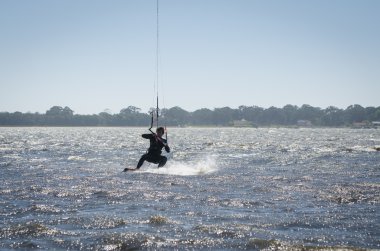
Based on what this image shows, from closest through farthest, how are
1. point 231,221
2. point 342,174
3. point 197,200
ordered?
point 231,221 → point 197,200 → point 342,174

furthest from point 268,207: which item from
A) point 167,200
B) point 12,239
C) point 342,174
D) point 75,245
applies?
point 342,174

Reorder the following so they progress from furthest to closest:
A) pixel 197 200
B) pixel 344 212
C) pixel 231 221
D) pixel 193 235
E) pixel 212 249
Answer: pixel 197 200, pixel 344 212, pixel 231 221, pixel 193 235, pixel 212 249

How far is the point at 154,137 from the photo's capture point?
23.2 metres

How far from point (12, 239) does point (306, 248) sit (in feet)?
20.0

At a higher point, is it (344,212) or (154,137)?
(154,137)

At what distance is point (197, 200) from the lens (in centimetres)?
1449

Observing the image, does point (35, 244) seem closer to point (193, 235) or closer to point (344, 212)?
point (193, 235)

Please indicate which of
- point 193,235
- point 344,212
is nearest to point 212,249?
point 193,235

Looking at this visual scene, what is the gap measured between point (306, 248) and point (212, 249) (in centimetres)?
188

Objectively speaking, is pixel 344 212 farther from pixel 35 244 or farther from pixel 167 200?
pixel 35 244

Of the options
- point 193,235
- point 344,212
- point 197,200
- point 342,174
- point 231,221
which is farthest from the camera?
point 342,174

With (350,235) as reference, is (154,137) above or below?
above

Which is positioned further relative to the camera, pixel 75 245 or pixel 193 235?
pixel 193 235

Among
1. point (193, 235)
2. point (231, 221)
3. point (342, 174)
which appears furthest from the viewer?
point (342, 174)
